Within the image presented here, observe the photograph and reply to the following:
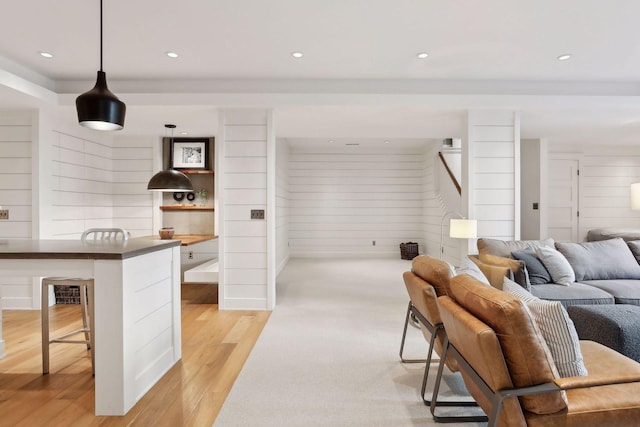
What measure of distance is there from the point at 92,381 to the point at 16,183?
311cm

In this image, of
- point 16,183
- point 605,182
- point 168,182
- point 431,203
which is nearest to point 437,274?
point 168,182

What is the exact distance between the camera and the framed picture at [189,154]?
6000mm

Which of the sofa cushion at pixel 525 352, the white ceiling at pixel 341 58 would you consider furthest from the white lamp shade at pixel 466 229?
the sofa cushion at pixel 525 352

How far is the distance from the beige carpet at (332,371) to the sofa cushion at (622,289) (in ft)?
5.79

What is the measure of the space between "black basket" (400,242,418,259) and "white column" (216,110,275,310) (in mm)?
4671

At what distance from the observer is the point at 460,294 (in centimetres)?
164

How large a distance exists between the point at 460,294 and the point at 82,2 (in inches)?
125

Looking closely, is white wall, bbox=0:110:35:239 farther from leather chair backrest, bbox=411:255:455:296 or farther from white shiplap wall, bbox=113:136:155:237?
leather chair backrest, bbox=411:255:455:296

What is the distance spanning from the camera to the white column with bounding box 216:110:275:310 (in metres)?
4.21

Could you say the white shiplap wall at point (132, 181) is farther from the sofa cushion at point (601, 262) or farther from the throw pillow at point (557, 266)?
the sofa cushion at point (601, 262)

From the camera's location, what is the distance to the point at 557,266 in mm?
3395

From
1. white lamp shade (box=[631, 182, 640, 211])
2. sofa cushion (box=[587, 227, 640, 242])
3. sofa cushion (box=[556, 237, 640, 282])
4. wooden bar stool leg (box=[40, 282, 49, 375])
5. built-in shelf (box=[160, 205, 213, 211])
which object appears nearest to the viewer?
wooden bar stool leg (box=[40, 282, 49, 375])

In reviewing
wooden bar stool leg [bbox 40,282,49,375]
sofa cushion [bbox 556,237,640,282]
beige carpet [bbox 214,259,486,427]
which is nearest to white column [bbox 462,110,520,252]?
sofa cushion [bbox 556,237,640,282]

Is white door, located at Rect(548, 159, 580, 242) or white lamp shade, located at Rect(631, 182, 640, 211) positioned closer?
white lamp shade, located at Rect(631, 182, 640, 211)
